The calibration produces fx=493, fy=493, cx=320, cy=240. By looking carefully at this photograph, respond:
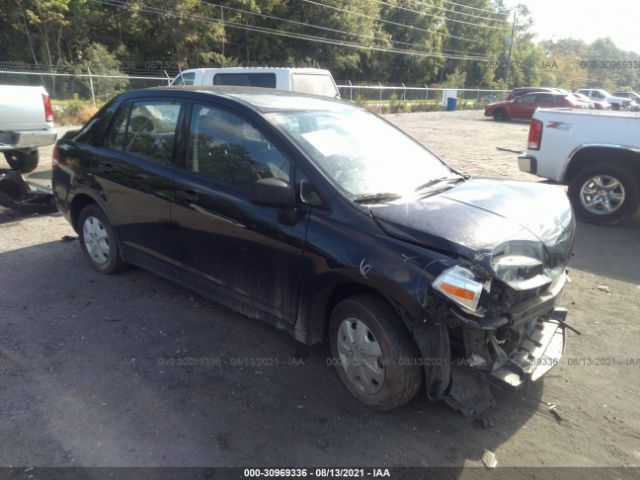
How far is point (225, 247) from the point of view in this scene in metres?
3.54

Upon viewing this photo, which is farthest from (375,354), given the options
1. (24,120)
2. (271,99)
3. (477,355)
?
(24,120)

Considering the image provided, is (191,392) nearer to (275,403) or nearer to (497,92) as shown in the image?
(275,403)

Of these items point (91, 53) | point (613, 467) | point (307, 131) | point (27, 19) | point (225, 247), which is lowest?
point (613, 467)

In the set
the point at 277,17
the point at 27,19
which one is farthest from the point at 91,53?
the point at 277,17

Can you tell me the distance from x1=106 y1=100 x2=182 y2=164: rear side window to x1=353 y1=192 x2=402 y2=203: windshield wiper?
170cm

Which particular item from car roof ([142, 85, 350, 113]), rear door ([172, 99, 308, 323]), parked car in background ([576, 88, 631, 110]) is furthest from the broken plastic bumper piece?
parked car in background ([576, 88, 631, 110])

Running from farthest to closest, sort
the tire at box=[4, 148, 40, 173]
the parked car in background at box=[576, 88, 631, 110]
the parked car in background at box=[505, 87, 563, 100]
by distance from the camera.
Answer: the parked car in background at box=[576, 88, 631, 110] → the parked car in background at box=[505, 87, 563, 100] → the tire at box=[4, 148, 40, 173]

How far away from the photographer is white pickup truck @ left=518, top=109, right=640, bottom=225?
21.4ft

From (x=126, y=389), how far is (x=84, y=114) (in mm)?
17863

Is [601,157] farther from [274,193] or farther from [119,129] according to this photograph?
[119,129]

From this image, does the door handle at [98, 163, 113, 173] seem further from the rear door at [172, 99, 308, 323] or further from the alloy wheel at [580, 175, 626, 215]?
the alloy wheel at [580, 175, 626, 215]

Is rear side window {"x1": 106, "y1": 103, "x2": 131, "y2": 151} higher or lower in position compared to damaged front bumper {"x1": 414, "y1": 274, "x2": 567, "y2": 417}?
higher

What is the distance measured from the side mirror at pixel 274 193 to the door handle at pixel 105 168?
6.65 ft

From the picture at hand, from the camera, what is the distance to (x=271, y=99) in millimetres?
3773
